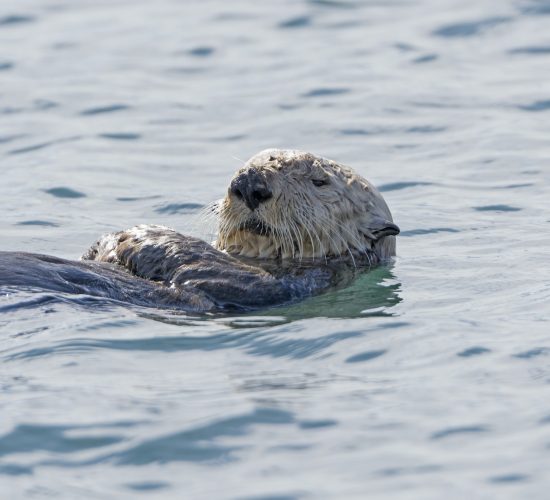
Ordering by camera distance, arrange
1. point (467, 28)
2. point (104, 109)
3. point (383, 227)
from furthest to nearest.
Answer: point (467, 28) < point (104, 109) < point (383, 227)

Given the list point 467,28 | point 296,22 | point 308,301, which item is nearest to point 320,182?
point 308,301

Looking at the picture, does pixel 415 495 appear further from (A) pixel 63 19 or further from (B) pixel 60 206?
(A) pixel 63 19

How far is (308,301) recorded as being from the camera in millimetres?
6957

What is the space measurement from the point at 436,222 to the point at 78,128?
4.42 metres

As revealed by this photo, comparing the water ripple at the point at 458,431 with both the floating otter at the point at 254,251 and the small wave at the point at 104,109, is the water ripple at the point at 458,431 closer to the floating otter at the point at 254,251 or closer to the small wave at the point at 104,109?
the floating otter at the point at 254,251

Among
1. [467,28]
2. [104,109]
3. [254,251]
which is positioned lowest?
[254,251]

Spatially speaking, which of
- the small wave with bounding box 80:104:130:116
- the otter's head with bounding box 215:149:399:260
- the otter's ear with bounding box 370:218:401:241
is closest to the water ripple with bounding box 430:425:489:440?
the otter's head with bounding box 215:149:399:260

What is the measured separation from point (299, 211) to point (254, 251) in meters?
0.39

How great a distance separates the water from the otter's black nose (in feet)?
2.25

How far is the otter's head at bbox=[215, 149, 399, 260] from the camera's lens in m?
7.08

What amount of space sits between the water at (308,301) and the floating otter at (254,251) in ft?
0.62

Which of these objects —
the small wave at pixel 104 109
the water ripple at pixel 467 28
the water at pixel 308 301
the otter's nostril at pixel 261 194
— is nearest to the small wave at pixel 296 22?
the water at pixel 308 301

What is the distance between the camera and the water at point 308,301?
487cm

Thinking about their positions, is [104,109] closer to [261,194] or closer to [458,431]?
[261,194]
